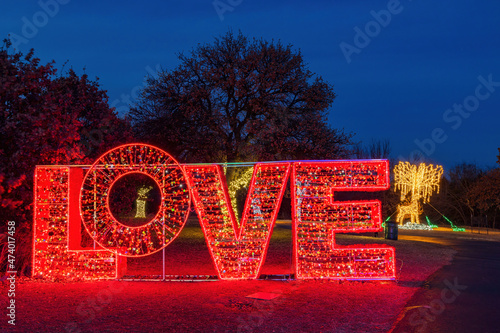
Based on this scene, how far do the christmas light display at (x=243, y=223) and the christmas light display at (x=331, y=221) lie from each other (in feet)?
1.55

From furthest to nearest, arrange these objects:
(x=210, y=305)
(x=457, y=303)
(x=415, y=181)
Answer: (x=415, y=181)
(x=457, y=303)
(x=210, y=305)

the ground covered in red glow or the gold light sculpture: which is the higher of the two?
the gold light sculpture

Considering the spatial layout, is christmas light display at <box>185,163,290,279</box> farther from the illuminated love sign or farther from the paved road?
the paved road

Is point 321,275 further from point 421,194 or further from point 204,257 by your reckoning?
point 421,194

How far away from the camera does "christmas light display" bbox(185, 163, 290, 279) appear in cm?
980

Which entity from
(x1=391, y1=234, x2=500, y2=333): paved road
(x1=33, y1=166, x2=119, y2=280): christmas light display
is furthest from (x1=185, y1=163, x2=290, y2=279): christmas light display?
(x1=391, y1=234, x2=500, y2=333): paved road

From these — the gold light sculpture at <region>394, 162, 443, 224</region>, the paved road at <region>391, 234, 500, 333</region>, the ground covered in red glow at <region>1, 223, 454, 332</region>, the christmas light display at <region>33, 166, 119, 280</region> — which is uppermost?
the gold light sculpture at <region>394, 162, 443, 224</region>

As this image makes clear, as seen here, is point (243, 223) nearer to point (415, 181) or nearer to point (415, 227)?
point (415, 227)

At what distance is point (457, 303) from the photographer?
7.99 metres

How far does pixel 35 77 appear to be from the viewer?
1072cm

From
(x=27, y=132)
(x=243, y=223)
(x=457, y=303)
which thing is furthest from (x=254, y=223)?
(x=27, y=132)

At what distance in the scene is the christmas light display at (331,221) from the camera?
9711mm

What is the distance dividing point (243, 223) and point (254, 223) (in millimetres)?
241

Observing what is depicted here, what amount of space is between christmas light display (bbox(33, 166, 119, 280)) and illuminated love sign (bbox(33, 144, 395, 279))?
0.02 meters
